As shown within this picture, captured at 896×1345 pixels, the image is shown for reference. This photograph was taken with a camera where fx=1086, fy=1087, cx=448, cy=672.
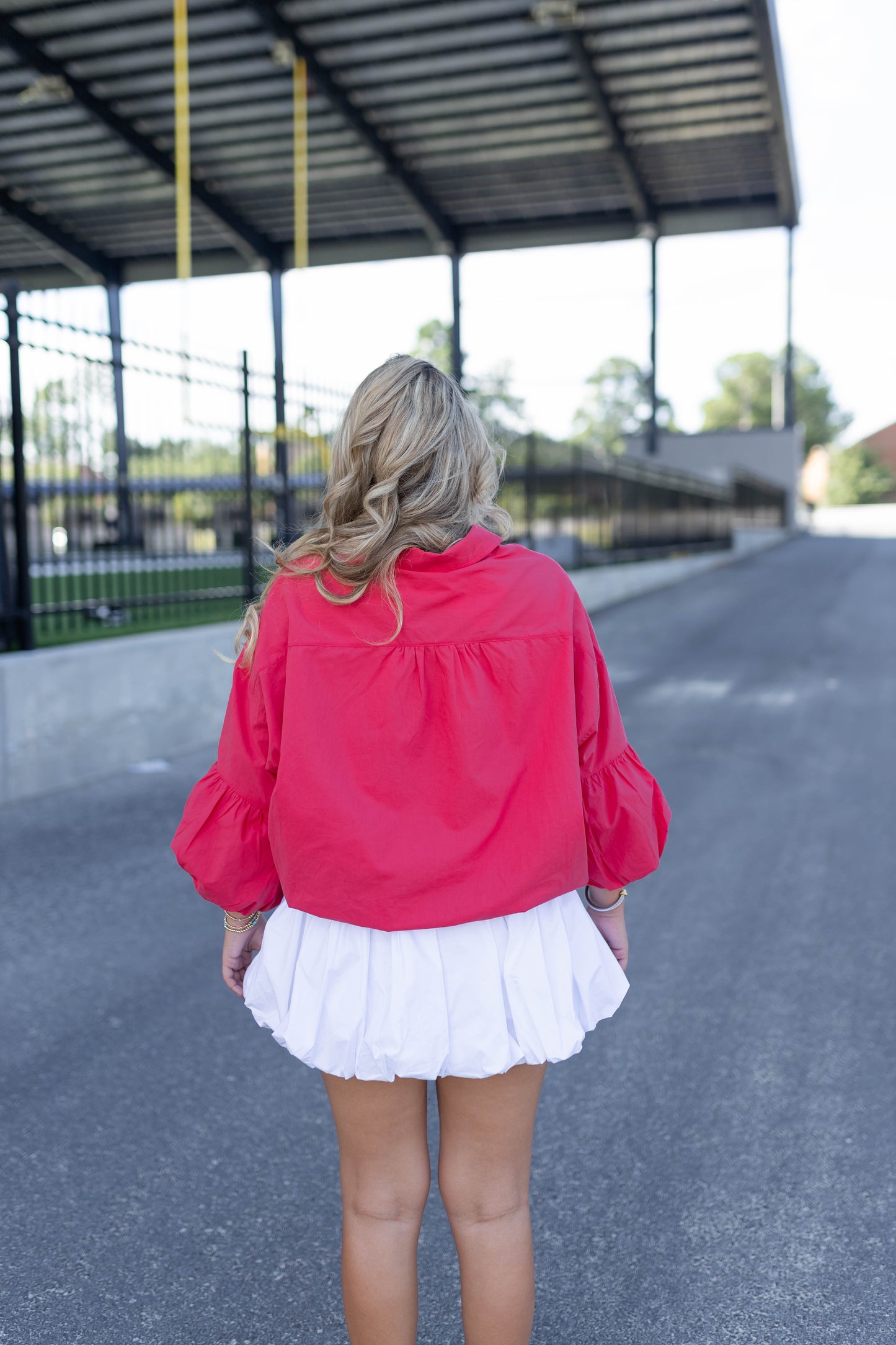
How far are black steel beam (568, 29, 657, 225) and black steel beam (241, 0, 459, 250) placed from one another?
4.63 m

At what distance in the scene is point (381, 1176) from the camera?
1621 millimetres

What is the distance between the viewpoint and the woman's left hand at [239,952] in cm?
177

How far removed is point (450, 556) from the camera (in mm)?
1493

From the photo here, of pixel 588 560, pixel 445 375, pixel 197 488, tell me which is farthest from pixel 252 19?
pixel 445 375

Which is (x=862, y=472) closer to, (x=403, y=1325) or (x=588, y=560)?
(x=588, y=560)

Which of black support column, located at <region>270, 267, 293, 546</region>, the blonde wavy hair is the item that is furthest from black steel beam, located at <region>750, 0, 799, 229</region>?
the blonde wavy hair

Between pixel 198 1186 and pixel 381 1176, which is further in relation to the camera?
pixel 198 1186

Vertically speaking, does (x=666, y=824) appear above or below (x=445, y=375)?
below

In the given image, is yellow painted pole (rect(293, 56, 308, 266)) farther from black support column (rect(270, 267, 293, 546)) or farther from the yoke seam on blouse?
the yoke seam on blouse

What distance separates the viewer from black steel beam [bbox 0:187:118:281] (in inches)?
1063

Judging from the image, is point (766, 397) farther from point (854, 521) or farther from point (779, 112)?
point (779, 112)

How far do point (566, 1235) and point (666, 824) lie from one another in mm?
1127

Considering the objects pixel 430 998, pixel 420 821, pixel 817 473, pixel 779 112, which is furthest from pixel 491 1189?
pixel 817 473

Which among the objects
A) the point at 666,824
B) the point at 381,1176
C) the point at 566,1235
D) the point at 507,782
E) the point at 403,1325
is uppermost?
the point at 507,782
